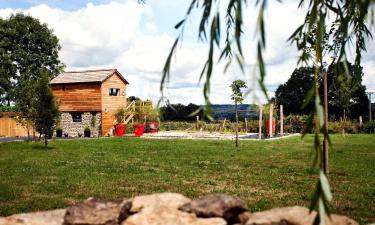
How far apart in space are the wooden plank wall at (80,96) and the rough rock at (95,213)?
46231 millimetres

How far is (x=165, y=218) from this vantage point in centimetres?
523

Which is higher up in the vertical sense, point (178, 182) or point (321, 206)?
point (321, 206)

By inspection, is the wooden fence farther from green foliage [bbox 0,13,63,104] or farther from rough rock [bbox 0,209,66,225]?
rough rock [bbox 0,209,66,225]

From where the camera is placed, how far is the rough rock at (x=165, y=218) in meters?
5.21

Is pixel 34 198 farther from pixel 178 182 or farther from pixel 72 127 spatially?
pixel 72 127

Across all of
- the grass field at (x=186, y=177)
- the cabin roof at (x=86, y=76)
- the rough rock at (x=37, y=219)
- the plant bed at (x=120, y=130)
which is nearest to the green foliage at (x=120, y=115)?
the plant bed at (x=120, y=130)

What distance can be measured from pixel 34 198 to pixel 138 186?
316cm

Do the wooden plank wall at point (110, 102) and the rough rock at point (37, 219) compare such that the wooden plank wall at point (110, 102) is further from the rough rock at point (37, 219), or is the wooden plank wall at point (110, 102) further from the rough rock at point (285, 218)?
the rough rock at point (285, 218)

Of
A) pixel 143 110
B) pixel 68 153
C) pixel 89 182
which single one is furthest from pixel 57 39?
pixel 89 182

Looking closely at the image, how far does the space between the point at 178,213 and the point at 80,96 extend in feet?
160

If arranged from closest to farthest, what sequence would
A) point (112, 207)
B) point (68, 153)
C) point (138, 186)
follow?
point (112, 207) → point (138, 186) → point (68, 153)

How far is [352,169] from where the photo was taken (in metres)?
17.8

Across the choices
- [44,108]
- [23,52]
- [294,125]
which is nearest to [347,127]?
[294,125]

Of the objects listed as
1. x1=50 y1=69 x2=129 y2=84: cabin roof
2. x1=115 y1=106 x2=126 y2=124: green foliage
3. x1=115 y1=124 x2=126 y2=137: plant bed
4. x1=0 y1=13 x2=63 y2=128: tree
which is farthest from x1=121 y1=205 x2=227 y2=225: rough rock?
x1=0 y1=13 x2=63 y2=128: tree
